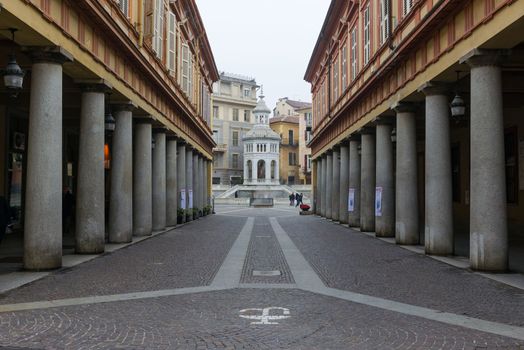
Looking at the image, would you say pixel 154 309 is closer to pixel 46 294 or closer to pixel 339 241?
pixel 46 294

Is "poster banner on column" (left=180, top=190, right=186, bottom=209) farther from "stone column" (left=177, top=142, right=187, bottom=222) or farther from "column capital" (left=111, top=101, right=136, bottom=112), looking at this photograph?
"column capital" (left=111, top=101, right=136, bottom=112)

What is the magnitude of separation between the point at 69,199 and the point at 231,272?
11669 millimetres

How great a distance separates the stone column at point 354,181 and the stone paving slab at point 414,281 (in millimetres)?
8986

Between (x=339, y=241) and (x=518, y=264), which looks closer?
(x=518, y=264)

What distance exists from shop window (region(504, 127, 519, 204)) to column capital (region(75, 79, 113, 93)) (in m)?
13.9

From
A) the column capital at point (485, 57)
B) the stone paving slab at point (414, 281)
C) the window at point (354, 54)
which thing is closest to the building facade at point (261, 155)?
the window at point (354, 54)

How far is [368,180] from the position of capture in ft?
73.0

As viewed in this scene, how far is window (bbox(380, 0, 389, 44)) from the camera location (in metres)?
18.2

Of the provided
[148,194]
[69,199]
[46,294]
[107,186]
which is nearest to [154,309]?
[46,294]

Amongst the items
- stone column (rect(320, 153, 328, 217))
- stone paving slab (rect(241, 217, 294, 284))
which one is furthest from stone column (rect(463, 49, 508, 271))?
stone column (rect(320, 153, 328, 217))

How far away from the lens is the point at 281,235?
21.0 metres

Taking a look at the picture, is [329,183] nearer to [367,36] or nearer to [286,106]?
[367,36]

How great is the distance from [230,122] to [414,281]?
83.3m

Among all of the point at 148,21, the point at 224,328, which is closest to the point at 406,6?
the point at 148,21
